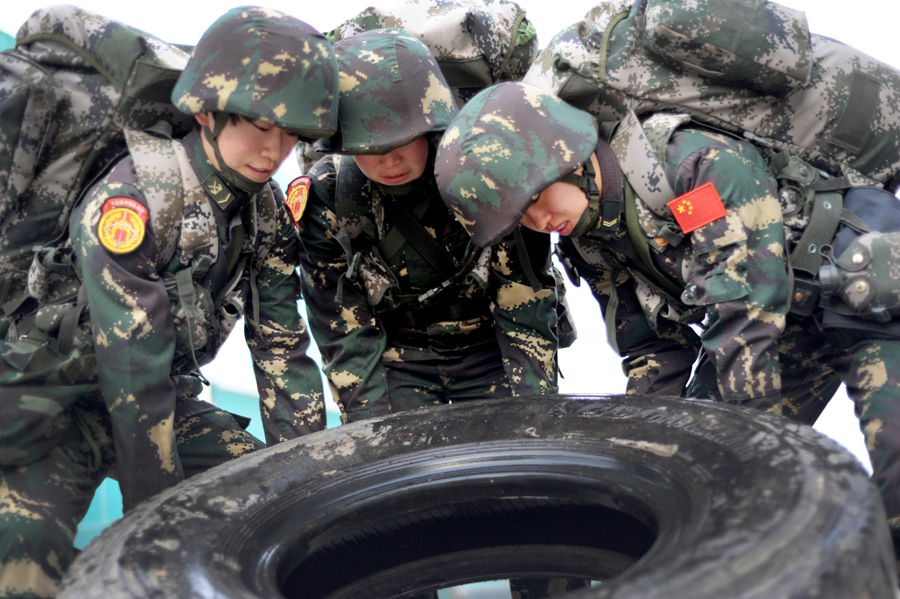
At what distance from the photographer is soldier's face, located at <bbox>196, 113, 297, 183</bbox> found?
175 cm

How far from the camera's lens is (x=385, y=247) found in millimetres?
2156

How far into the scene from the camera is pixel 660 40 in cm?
171

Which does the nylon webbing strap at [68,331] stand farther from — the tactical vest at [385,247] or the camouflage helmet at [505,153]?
the camouflage helmet at [505,153]

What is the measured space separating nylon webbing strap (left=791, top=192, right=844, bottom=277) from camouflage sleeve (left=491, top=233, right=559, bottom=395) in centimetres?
67

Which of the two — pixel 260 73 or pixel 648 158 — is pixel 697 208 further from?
pixel 260 73

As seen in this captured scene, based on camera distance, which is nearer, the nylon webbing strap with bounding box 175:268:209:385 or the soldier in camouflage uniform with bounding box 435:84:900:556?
the soldier in camouflage uniform with bounding box 435:84:900:556

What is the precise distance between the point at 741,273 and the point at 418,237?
0.89 meters

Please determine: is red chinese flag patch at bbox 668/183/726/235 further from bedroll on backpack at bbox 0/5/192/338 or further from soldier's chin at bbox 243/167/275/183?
bedroll on backpack at bbox 0/5/192/338

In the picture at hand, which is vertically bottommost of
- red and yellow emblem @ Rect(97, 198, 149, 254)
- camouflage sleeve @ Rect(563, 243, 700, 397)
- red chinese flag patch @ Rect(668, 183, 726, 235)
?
camouflage sleeve @ Rect(563, 243, 700, 397)

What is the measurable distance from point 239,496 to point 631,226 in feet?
3.56

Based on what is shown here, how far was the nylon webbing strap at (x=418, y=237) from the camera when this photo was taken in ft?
6.96

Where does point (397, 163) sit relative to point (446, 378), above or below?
above

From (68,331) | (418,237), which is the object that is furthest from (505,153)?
(68,331)

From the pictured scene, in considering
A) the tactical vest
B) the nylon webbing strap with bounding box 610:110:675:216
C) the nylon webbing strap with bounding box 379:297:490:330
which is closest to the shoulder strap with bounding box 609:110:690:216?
the nylon webbing strap with bounding box 610:110:675:216
